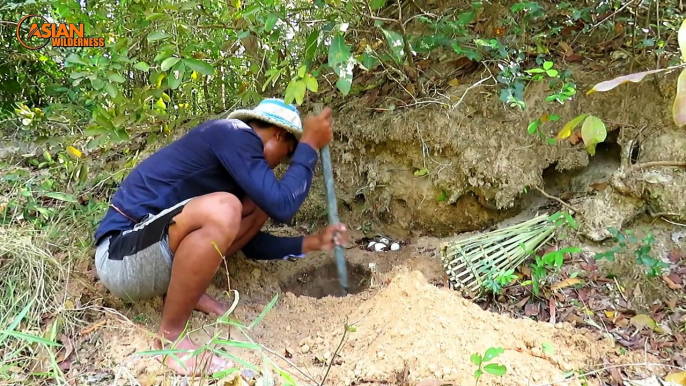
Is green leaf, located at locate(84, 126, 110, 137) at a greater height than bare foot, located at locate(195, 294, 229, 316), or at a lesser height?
greater

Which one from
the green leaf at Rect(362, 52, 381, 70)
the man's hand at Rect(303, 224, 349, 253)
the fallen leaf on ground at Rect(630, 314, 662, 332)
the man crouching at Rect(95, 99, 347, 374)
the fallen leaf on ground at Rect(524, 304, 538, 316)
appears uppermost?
the green leaf at Rect(362, 52, 381, 70)

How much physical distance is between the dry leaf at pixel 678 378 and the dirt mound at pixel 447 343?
20cm

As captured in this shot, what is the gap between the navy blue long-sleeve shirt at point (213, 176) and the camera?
1.84m

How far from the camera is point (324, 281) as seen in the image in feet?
9.06

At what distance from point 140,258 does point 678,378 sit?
1854mm

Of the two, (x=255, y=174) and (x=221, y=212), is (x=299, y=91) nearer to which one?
(x=255, y=174)

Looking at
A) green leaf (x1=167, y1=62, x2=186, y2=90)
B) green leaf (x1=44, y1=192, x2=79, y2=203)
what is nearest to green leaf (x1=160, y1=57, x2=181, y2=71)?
green leaf (x1=167, y1=62, x2=186, y2=90)

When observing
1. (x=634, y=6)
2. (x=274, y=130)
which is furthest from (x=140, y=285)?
(x=634, y=6)

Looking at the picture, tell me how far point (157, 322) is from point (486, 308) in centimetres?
140

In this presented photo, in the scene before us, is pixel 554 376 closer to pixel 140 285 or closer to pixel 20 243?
pixel 140 285

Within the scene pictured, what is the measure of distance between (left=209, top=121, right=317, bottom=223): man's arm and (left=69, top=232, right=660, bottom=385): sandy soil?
1.67ft

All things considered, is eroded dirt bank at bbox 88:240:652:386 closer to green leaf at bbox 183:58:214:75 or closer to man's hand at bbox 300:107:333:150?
man's hand at bbox 300:107:333:150

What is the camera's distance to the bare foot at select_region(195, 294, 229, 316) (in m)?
2.18

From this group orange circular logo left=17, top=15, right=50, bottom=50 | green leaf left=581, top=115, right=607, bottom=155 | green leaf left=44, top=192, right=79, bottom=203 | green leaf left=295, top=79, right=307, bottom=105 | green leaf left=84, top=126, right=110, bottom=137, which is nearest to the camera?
green leaf left=581, top=115, right=607, bottom=155
